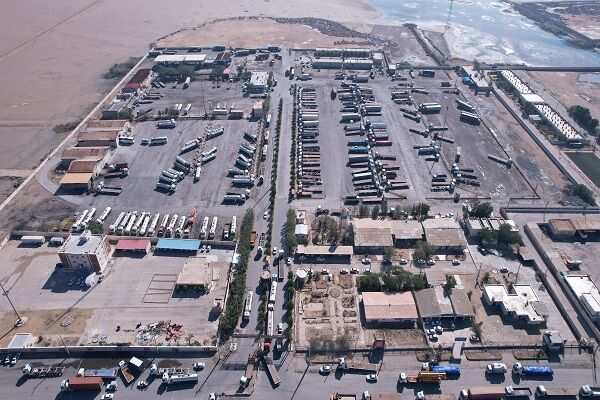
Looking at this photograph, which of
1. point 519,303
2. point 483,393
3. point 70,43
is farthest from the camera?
point 70,43

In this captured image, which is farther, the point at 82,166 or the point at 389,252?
the point at 82,166

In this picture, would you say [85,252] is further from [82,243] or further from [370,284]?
[370,284]

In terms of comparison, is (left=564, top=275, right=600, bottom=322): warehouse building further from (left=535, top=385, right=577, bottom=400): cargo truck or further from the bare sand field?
the bare sand field

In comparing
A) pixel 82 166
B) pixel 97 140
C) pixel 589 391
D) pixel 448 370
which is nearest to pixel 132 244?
pixel 82 166

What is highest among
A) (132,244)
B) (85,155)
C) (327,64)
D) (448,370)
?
(327,64)

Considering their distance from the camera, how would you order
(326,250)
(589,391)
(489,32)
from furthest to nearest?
(489,32) → (326,250) → (589,391)

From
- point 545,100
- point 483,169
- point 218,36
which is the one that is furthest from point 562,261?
point 218,36

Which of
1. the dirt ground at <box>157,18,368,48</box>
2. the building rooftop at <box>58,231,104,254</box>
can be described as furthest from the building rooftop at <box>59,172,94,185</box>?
the dirt ground at <box>157,18,368,48</box>
